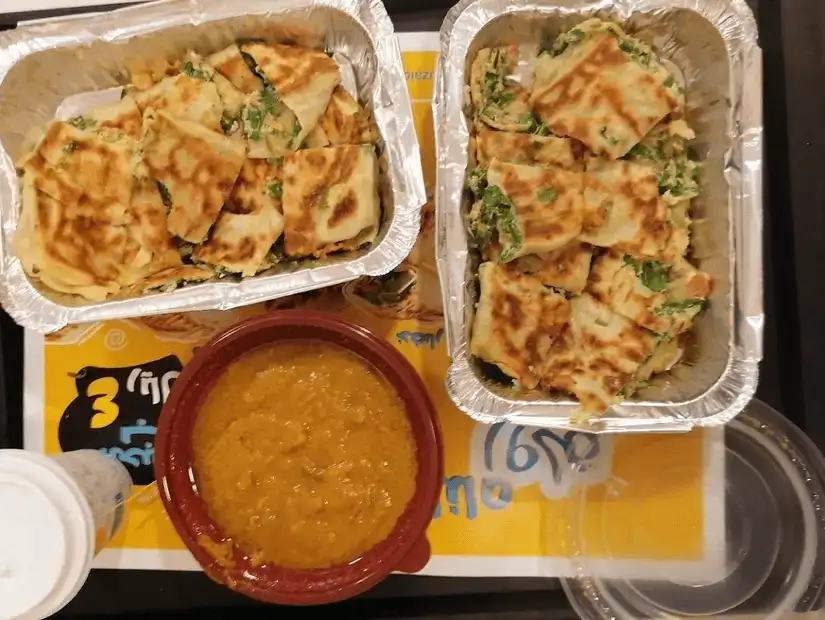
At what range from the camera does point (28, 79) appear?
3.83 ft

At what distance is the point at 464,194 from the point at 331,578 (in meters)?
0.62

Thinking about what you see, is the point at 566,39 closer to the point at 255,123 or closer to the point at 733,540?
the point at 255,123

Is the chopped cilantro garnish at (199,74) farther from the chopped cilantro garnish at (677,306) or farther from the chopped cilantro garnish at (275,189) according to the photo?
the chopped cilantro garnish at (677,306)

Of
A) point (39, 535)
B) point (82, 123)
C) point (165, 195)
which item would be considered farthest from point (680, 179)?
point (39, 535)

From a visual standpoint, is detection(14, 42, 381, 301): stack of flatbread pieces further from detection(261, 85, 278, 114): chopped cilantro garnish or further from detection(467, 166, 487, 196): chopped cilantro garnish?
detection(467, 166, 487, 196): chopped cilantro garnish

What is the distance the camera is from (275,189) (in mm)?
1151

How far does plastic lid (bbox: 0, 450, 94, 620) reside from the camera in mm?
1028

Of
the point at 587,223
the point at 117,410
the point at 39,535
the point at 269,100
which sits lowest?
the point at 39,535

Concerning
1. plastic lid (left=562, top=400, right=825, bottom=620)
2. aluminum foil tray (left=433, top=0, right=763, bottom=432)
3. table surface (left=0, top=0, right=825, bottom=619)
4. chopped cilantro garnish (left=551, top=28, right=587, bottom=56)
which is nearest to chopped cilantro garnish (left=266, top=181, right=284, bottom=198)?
aluminum foil tray (left=433, top=0, right=763, bottom=432)

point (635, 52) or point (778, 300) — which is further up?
point (635, 52)

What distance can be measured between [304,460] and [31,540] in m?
0.41

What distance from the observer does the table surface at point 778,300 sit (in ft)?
4.16

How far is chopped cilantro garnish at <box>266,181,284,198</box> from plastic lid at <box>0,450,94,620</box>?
542 millimetres

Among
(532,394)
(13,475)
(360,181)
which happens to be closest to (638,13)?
(360,181)
